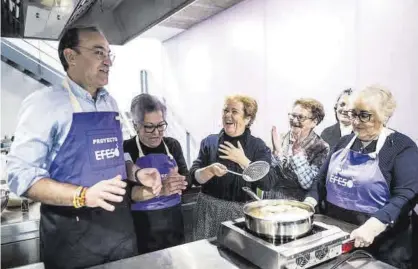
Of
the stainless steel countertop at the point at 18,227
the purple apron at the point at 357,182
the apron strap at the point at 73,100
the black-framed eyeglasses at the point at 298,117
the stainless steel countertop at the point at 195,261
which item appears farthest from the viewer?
the black-framed eyeglasses at the point at 298,117

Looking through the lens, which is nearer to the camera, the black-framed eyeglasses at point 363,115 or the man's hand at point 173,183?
the black-framed eyeglasses at point 363,115

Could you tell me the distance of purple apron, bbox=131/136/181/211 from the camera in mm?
1623

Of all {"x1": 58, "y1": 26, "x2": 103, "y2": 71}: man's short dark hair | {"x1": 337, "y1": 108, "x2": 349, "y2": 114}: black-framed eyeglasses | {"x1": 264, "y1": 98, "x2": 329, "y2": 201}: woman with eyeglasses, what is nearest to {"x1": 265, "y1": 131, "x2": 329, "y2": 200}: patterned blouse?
{"x1": 264, "y1": 98, "x2": 329, "y2": 201}: woman with eyeglasses

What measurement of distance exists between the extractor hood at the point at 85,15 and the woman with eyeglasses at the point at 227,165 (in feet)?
2.13

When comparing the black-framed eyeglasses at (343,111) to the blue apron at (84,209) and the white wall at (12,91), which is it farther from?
the white wall at (12,91)

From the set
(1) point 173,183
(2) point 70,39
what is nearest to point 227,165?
(1) point 173,183

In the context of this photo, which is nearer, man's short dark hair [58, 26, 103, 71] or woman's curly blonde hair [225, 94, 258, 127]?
man's short dark hair [58, 26, 103, 71]

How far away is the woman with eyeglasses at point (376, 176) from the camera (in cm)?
123

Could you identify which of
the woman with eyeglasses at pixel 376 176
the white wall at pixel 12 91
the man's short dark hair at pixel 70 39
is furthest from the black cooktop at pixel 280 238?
the white wall at pixel 12 91

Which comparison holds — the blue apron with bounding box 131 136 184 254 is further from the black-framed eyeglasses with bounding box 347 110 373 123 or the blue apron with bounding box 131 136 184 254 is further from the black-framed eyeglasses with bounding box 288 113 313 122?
the black-framed eyeglasses with bounding box 347 110 373 123

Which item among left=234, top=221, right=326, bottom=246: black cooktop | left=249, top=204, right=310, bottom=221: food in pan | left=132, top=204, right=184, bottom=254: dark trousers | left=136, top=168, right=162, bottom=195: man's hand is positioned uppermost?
left=136, top=168, right=162, bottom=195: man's hand

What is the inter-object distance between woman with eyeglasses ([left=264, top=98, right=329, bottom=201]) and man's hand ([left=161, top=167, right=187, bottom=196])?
48 centimetres

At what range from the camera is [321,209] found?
1475mm

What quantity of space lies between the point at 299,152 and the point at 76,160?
1134mm
